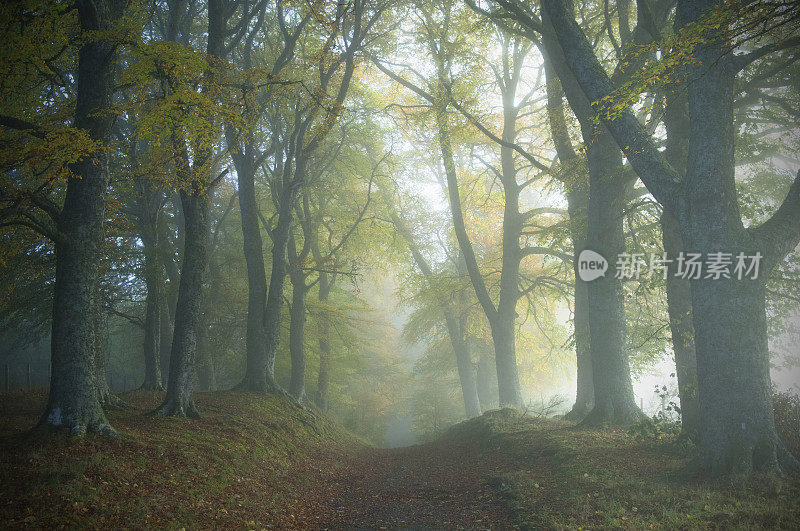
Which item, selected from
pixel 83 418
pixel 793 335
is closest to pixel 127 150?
pixel 83 418

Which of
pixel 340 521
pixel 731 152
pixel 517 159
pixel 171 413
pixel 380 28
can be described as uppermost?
pixel 380 28

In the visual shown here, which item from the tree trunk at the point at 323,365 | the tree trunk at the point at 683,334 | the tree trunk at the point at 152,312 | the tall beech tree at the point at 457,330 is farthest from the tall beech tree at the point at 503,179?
the tree trunk at the point at 152,312

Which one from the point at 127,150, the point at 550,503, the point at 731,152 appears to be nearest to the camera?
the point at 550,503

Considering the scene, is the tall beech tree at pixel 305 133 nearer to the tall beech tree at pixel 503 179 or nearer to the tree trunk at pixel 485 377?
the tall beech tree at pixel 503 179

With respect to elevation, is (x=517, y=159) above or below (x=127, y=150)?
above

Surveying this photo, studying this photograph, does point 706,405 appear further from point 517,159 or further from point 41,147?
point 517,159

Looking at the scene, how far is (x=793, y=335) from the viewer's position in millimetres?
21484

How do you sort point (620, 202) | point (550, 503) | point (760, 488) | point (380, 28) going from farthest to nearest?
point (380, 28) → point (620, 202) → point (550, 503) → point (760, 488)

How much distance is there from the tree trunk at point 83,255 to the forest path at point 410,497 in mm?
3595

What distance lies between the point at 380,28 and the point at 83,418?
13465 millimetres

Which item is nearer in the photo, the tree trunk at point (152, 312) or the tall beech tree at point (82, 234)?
the tall beech tree at point (82, 234)

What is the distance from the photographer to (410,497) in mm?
7473

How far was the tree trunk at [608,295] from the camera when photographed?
946cm

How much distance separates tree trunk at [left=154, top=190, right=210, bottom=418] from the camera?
9008 mm
